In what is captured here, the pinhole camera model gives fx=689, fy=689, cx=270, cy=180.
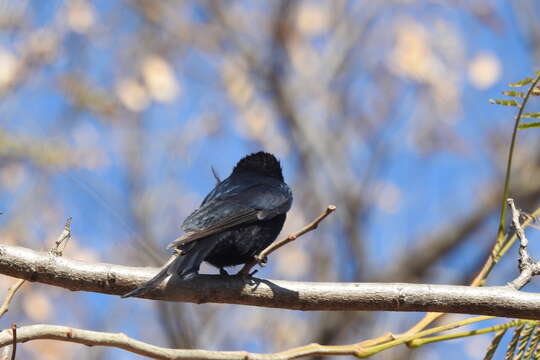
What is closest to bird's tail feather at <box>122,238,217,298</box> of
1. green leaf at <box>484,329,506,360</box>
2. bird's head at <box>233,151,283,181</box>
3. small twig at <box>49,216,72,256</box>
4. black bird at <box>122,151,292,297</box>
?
black bird at <box>122,151,292,297</box>

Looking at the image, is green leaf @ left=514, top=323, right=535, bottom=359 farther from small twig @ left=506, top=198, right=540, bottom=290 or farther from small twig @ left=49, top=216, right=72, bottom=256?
small twig @ left=49, top=216, right=72, bottom=256

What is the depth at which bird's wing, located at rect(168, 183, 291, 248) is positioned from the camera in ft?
9.16

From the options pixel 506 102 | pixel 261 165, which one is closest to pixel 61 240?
pixel 506 102

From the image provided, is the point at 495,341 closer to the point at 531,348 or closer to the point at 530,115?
the point at 531,348

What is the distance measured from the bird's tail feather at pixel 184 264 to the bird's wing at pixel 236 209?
0.17ft

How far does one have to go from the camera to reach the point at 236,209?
10.2 ft

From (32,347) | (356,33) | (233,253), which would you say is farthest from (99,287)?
(32,347)

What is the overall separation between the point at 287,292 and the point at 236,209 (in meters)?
1.02

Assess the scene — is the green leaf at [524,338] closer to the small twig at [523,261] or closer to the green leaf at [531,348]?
the green leaf at [531,348]

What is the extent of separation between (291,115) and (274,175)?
4.77 meters

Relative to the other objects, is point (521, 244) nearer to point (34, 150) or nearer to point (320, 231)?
point (34, 150)

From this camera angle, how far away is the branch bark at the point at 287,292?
1.96 meters

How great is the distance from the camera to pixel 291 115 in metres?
8.77

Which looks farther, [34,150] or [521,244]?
[34,150]
